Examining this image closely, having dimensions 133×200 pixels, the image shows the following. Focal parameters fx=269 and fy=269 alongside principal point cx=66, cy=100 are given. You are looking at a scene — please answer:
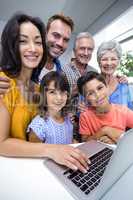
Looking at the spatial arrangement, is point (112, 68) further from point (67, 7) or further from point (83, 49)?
point (67, 7)

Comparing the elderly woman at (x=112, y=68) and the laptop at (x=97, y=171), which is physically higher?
the elderly woman at (x=112, y=68)

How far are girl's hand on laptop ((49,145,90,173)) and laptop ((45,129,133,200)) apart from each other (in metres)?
0.01

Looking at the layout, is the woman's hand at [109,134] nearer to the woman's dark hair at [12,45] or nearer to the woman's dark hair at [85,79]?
the woman's dark hair at [85,79]

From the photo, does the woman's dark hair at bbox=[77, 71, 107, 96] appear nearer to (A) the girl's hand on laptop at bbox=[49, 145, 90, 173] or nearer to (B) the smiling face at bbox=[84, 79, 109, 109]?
(B) the smiling face at bbox=[84, 79, 109, 109]

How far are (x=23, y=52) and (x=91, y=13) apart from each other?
11.3ft

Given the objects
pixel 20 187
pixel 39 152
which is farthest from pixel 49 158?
pixel 20 187

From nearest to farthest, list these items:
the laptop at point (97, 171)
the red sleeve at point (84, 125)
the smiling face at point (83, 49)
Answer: the laptop at point (97, 171) < the red sleeve at point (84, 125) < the smiling face at point (83, 49)

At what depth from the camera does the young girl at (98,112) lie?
141 cm

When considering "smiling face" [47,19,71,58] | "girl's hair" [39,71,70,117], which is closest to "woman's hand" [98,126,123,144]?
"girl's hair" [39,71,70,117]

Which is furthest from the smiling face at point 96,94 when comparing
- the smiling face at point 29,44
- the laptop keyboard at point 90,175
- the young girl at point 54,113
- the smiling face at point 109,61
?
the laptop keyboard at point 90,175

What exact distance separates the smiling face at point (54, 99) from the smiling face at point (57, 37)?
0.38 m

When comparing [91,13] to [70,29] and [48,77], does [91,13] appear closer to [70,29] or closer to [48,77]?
[70,29]

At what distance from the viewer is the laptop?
452mm

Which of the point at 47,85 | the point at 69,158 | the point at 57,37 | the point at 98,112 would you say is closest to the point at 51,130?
the point at 47,85
